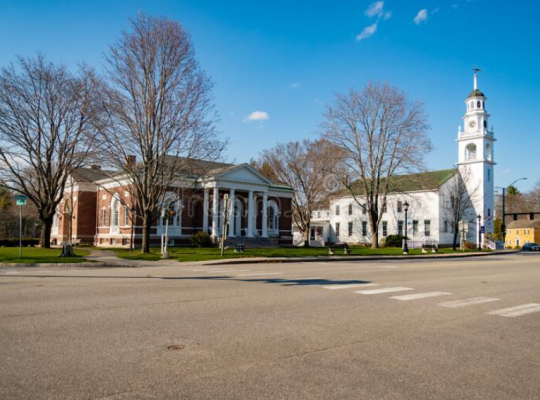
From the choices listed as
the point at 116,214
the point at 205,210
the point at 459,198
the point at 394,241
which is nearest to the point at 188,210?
the point at 205,210

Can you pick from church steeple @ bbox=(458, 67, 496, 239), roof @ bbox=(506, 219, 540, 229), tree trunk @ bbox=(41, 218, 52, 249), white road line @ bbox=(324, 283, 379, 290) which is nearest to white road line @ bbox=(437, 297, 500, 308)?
white road line @ bbox=(324, 283, 379, 290)

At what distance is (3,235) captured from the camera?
74.8m

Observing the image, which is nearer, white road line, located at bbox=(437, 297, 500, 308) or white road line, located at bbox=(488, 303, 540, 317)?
white road line, located at bbox=(488, 303, 540, 317)

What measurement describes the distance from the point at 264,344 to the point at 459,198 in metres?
56.5

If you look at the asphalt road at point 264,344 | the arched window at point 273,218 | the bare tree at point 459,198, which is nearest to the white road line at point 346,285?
the asphalt road at point 264,344

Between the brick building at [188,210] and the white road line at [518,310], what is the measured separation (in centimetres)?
3147

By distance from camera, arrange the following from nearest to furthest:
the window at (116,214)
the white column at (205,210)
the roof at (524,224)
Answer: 1. the white column at (205,210)
2. the window at (116,214)
3. the roof at (524,224)

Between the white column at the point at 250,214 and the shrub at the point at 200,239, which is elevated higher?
the white column at the point at 250,214

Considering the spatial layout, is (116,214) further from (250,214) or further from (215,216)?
(250,214)

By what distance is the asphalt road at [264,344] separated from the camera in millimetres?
4820

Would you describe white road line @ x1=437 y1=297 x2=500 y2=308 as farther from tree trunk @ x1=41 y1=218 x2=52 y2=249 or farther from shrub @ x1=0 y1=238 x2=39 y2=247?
shrub @ x1=0 y1=238 x2=39 y2=247

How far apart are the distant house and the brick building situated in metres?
75.2

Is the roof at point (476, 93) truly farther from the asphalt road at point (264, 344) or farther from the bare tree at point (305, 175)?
the asphalt road at point (264, 344)

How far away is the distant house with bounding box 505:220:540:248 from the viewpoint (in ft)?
331
